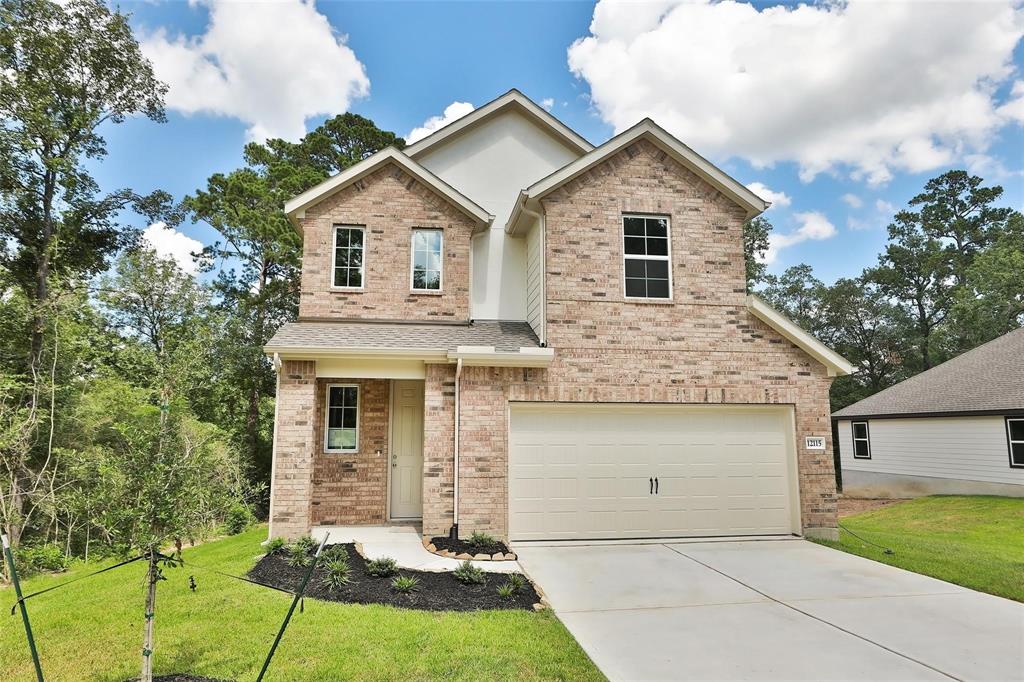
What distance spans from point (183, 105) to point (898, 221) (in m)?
41.4

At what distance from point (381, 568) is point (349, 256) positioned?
6367mm

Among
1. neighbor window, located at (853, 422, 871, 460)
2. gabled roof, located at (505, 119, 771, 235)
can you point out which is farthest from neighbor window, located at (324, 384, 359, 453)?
neighbor window, located at (853, 422, 871, 460)

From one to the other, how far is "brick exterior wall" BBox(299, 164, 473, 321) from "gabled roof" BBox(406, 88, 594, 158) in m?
1.51

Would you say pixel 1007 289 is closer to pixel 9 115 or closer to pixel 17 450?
pixel 17 450

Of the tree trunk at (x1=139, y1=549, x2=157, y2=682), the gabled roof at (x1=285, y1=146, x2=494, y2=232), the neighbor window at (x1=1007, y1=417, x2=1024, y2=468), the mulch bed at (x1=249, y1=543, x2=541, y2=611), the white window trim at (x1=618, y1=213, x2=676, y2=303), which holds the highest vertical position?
the gabled roof at (x1=285, y1=146, x2=494, y2=232)

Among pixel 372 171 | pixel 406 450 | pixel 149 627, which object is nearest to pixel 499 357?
pixel 406 450

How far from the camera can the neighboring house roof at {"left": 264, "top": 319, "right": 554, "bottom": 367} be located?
9.41 meters

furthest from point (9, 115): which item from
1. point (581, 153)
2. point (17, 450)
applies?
point (581, 153)

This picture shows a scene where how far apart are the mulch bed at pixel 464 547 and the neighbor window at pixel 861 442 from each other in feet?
66.6

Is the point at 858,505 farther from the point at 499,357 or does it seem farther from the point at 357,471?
the point at 357,471

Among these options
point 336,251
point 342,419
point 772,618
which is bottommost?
point 772,618

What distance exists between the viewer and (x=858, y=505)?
20328mm

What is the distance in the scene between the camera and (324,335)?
392 inches

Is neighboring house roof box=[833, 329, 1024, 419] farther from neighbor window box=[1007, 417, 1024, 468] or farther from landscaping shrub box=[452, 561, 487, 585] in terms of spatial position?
landscaping shrub box=[452, 561, 487, 585]
